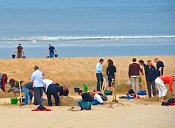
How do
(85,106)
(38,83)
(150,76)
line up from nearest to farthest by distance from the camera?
1. (85,106)
2. (38,83)
3. (150,76)

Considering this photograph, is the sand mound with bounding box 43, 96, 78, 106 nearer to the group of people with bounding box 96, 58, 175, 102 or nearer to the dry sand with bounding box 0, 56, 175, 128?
the dry sand with bounding box 0, 56, 175, 128

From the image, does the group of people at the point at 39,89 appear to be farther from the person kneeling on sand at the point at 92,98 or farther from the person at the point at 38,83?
the person kneeling on sand at the point at 92,98

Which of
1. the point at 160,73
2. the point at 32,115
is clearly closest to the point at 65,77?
the point at 160,73

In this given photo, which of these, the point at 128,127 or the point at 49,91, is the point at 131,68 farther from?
the point at 128,127

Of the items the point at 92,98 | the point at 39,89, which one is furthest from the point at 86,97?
the point at 39,89

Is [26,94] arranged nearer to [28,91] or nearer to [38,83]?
[28,91]

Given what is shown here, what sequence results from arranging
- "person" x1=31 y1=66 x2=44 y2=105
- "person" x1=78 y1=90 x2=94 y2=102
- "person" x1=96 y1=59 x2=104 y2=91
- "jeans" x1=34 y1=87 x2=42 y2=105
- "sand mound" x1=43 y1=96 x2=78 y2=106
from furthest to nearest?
"person" x1=96 y1=59 x2=104 y2=91 < "sand mound" x1=43 y1=96 x2=78 y2=106 < "person" x1=78 y1=90 x2=94 y2=102 < "jeans" x1=34 y1=87 x2=42 y2=105 < "person" x1=31 y1=66 x2=44 y2=105

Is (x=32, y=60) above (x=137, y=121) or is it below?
above

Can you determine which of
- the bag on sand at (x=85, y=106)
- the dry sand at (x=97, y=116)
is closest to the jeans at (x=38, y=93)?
the dry sand at (x=97, y=116)

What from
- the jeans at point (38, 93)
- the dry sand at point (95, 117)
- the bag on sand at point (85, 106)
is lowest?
the dry sand at point (95, 117)

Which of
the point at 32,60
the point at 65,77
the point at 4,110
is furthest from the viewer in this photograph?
the point at 32,60

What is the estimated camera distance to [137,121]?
2384 centimetres

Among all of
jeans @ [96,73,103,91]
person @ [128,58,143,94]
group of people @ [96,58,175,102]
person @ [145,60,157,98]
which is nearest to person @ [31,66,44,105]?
group of people @ [96,58,175,102]

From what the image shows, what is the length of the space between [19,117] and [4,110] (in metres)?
1.95
